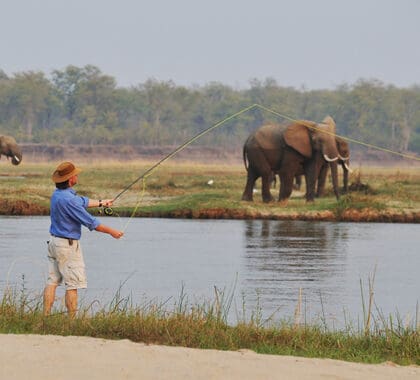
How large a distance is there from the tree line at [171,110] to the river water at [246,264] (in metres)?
79.1

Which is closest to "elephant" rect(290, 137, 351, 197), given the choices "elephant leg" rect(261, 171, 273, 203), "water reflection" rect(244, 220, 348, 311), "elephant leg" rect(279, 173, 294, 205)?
"elephant leg" rect(279, 173, 294, 205)

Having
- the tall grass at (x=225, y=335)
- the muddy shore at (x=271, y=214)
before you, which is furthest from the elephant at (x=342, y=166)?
the tall grass at (x=225, y=335)

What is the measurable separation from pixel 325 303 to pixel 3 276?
4.10m

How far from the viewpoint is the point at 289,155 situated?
101 ft

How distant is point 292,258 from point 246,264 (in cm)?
100

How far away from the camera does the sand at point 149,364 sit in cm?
817

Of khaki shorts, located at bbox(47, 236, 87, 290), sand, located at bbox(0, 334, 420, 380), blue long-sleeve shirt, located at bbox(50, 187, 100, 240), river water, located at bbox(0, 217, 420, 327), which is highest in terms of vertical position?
blue long-sleeve shirt, located at bbox(50, 187, 100, 240)

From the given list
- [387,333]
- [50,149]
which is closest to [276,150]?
Answer: [387,333]

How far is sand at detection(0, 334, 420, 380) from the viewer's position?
8171mm

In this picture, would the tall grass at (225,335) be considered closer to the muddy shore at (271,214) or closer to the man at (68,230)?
the man at (68,230)

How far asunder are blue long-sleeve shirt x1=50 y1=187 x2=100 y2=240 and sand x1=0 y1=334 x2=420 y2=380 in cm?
146

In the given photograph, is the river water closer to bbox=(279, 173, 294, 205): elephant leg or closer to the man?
the man

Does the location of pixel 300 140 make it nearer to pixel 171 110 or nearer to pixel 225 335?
pixel 225 335

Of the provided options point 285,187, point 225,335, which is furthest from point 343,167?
point 225,335
